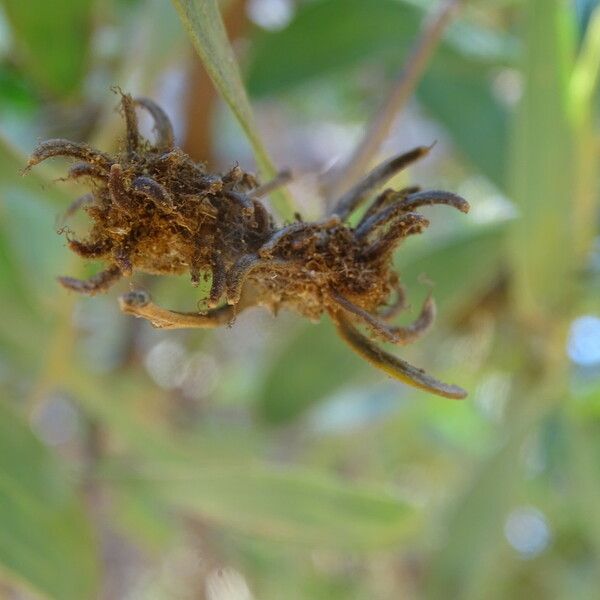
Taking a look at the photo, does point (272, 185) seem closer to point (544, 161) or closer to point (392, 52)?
point (544, 161)

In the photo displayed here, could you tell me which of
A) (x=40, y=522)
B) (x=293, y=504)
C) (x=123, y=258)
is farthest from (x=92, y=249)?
(x=293, y=504)

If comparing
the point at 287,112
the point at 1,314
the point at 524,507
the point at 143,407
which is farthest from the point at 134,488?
the point at 287,112

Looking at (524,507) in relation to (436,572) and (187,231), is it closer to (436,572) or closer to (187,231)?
(436,572)

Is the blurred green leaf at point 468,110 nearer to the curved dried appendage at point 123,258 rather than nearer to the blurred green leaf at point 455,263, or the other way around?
the blurred green leaf at point 455,263

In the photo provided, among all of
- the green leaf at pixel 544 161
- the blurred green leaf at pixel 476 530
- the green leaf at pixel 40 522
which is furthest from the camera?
the blurred green leaf at pixel 476 530

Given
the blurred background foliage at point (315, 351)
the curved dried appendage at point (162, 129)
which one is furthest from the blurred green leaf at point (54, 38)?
the curved dried appendage at point (162, 129)

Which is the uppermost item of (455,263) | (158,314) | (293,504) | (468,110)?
(468,110)
